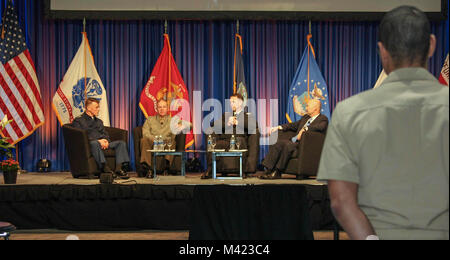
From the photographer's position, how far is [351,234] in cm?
112

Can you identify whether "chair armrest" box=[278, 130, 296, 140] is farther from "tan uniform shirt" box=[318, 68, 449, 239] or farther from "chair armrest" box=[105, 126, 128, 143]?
"tan uniform shirt" box=[318, 68, 449, 239]

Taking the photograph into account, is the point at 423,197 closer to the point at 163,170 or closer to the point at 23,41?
the point at 163,170

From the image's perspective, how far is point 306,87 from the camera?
24.9 ft

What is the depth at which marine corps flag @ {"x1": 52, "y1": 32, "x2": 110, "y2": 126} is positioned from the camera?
24.5 feet

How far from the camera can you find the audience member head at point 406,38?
109 centimetres

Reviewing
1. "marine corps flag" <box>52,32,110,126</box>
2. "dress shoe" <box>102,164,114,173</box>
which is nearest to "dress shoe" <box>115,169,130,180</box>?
"dress shoe" <box>102,164,114,173</box>

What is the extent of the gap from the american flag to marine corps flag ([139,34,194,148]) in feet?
4.72

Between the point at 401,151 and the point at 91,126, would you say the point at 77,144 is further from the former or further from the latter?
the point at 401,151

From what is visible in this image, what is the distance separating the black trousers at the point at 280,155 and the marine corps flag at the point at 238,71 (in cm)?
154

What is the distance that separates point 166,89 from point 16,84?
199cm
